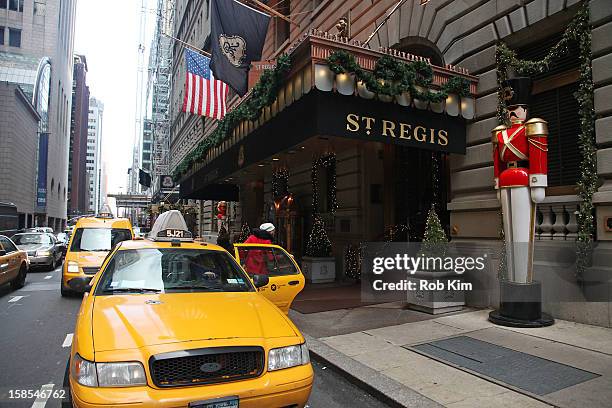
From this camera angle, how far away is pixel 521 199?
7.18 m

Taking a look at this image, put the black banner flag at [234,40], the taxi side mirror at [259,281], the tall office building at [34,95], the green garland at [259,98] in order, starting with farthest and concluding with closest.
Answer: the tall office building at [34,95]
the black banner flag at [234,40]
the green garland at [259,98]
the taxi side mirror at [259,281]

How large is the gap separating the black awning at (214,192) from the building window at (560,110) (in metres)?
17.3

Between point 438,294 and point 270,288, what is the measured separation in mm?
3536

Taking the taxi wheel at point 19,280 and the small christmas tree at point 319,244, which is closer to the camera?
the taxi wheel at point 19,280

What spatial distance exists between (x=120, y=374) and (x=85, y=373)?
0.25 metres

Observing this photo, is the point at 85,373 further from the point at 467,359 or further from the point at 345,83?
the point at 345,83

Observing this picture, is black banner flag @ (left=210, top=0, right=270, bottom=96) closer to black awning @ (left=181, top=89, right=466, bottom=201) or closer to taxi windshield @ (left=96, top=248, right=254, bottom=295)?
black awning @ (left=181, top=89, right=466, bottom=201)

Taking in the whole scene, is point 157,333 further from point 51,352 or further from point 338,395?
point 51,352

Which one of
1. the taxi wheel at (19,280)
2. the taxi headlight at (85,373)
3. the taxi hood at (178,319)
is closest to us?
the taxi headlight at (85,373)

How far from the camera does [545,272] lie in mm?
7715

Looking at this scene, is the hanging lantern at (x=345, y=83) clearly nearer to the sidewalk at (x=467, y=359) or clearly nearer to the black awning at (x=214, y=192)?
the sidewalk at (x=467, y=359)

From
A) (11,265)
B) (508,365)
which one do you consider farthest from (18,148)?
(508,365)

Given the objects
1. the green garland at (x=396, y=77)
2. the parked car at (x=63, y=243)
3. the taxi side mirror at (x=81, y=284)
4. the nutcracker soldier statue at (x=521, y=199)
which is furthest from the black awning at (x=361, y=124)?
the parked car at (x=63, y=243)

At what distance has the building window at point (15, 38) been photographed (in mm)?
65188
